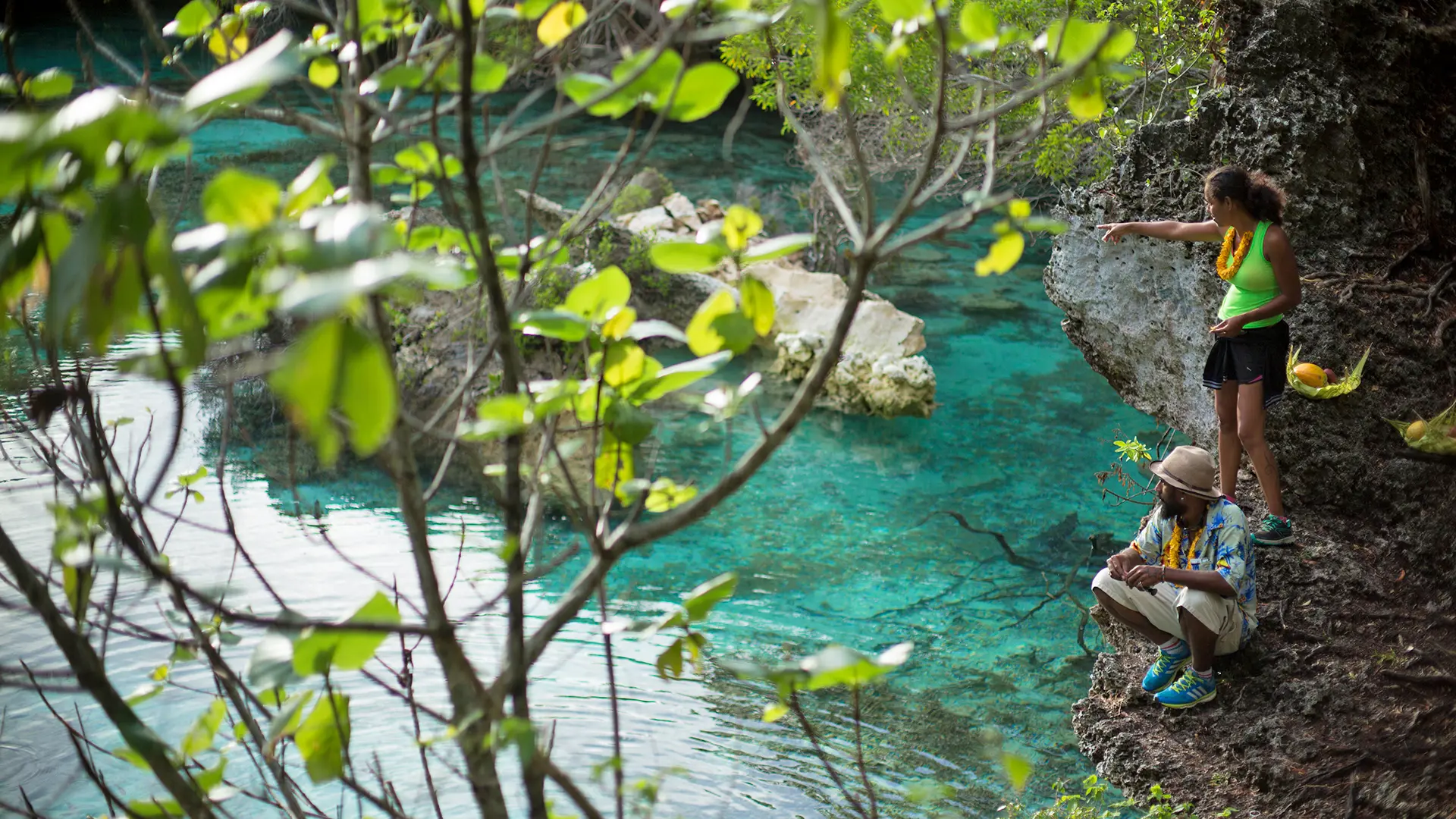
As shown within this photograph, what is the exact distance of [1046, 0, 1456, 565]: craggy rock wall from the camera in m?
4.01

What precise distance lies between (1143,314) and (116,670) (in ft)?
15.4

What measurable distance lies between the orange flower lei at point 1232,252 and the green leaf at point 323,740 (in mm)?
3642

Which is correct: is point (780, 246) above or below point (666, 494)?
above

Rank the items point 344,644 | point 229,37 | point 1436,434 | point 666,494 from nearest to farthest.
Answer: point 344,644 → point 666,494 → point 229,37 → point 1436,434

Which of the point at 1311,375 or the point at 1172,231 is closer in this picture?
the point at 1311,375

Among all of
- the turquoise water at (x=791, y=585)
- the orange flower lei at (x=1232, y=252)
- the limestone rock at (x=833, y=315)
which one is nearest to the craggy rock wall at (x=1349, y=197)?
the orange flower lei at (x=1232, y=252)

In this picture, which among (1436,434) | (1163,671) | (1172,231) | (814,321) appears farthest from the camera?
(814,321)

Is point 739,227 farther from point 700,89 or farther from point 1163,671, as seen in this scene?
point 1163,671

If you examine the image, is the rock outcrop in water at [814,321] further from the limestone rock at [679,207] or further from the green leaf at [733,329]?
the green leaf at [733,329]

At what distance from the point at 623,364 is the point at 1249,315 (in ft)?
11.0

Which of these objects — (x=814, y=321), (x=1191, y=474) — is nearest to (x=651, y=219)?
(x=814, y=321)

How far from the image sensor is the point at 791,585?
6418 millimetres

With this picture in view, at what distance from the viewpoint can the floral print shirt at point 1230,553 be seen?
3.53 metres

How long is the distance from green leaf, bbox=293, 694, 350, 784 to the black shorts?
365cm
